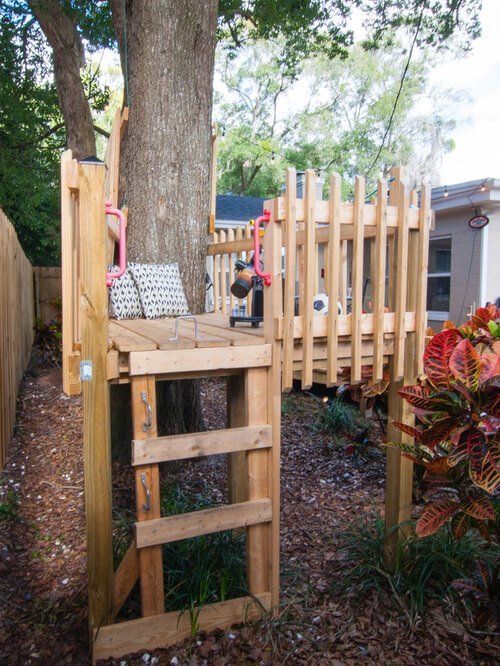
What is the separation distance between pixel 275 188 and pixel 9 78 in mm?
16987

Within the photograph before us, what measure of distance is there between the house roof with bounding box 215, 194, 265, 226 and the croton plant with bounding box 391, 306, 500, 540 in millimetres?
10304

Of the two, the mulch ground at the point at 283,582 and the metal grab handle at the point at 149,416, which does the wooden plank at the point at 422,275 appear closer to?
the mulch ground at the point at 283,582

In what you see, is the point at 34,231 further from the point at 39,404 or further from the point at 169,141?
the point at 169,141

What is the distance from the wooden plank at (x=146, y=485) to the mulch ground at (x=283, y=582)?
0.32 m

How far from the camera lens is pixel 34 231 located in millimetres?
12273

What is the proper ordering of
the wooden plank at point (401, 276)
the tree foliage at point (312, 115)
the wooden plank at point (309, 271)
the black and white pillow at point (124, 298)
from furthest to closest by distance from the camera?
the tree foliage at point (312, 115), the black and white pillow at point (124, 298), the wooden plank at point (401, 276), the wooden plank at point (309, 271)

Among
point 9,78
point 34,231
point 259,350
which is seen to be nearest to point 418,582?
point 259,350

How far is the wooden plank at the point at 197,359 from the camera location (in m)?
2.04

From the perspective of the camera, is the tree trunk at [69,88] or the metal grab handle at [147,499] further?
the tree trunk at [69,88]

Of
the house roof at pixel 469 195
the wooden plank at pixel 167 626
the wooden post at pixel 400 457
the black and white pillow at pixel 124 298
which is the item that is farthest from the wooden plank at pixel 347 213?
the house roof at pixel 469 195

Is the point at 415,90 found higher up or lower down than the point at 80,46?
higher up

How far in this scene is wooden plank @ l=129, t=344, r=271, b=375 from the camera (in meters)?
2.04

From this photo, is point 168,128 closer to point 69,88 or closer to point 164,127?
point 164,127

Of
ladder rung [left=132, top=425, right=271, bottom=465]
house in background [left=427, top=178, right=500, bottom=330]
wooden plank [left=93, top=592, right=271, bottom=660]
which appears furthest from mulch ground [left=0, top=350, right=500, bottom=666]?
house in background [left=427, top=178, right=500, bottom=330]
